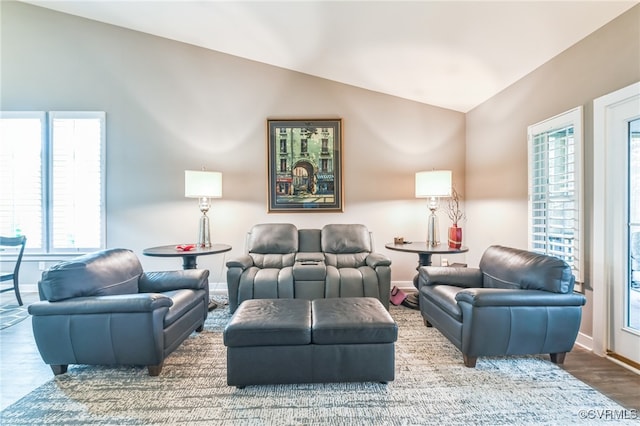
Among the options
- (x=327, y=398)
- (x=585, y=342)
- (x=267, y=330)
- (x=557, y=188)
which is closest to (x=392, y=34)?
(x=557, y=188)

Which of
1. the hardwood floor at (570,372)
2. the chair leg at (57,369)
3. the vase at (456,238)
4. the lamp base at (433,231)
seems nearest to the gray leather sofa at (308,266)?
the lamp base at (433,231)

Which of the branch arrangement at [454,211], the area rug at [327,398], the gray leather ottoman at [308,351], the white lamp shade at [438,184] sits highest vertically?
the white lamp shade at [438,184]

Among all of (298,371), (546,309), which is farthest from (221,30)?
(546,309)

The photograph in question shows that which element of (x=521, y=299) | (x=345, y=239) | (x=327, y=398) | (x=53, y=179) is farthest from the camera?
(x=53, y=179)

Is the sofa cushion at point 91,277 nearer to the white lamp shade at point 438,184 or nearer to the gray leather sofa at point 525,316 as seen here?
the gray leather sofa at point 525,316

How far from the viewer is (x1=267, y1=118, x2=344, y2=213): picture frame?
13.0 feet

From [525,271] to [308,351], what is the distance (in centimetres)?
179

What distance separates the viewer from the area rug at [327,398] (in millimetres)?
1562

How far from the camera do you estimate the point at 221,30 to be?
11.1 feet

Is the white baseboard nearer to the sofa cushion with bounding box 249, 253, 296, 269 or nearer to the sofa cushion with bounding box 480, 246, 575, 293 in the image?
the sofa cushion with bounding box 480, 246, 575, 293

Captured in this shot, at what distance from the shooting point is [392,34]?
8.99 ft

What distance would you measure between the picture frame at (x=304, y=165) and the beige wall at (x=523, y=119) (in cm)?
188

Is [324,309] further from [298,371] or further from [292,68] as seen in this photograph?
[292,68]

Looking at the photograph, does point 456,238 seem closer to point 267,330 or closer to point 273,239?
point 273,239
